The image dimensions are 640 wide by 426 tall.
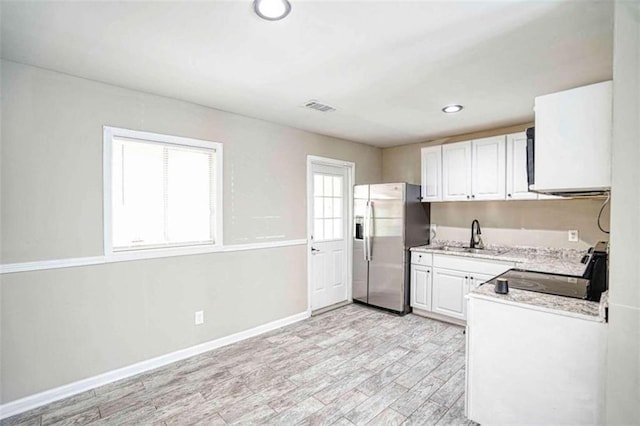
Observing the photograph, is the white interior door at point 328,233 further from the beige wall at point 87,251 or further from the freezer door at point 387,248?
the beige wall at point 87,251

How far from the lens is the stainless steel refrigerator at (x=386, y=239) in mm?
4180

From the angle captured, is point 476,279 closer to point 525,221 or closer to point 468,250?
point 468,250

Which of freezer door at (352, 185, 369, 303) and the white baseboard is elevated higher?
freezer door at (352, 185, 369, 303)

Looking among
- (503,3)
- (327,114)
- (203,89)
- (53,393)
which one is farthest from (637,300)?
(53,393)

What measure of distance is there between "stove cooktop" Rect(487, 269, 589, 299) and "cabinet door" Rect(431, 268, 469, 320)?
3.79 feet

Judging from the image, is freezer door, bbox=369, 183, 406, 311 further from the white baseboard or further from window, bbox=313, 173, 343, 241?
the white baseboard

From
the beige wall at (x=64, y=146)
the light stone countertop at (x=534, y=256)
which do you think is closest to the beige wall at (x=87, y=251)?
the beige wall at (x=64, y=146)

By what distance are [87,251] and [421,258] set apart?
3.56 m

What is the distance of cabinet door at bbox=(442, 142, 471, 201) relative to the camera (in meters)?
3.97

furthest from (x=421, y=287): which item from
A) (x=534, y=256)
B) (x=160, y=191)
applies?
(x=160, y=191)

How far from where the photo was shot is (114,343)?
2613 mm

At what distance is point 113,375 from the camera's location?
260cm

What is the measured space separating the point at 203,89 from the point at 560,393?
3225 mm

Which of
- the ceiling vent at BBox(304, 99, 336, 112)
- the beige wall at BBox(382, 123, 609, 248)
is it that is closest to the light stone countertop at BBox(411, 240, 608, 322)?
the beige wall at BBox(382, 123, 609, 248)
